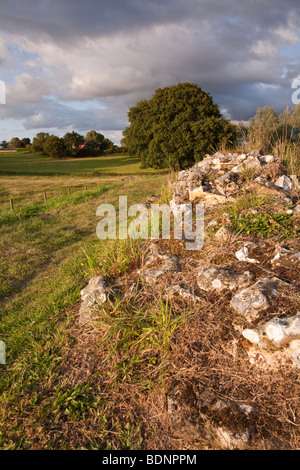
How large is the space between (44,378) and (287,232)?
12.0 feet

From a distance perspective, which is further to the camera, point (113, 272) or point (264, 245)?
point (113, 272)

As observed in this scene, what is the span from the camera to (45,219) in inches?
374

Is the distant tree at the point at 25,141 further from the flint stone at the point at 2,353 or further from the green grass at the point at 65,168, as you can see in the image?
the flint stone at the point at 2,353

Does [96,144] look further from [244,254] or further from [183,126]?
[244,254]

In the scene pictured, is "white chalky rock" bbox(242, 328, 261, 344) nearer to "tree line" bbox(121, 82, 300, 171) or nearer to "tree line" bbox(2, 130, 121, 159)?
"tree line" bbox(121, 82, 300, 171)

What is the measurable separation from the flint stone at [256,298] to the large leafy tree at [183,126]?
834 inches

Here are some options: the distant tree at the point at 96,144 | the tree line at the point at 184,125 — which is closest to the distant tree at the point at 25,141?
the distant tree at the point at 96,144

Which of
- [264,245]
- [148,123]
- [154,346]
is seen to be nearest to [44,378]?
[154,346]

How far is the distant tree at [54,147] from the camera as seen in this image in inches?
1955

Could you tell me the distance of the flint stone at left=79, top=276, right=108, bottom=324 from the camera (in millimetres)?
3402

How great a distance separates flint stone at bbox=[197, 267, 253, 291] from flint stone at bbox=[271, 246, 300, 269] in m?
0.42

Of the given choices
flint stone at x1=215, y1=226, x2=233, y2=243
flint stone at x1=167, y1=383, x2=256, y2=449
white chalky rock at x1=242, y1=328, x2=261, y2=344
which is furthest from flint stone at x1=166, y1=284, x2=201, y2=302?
flint stone at x1=215, y1=226, x2=233, y2=243
